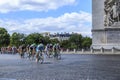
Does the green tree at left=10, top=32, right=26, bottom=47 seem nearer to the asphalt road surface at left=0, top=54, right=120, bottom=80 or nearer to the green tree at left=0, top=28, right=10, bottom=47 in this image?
the green tree at left=0, top=28, right=10, bottom=47

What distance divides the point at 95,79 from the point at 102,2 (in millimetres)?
44847

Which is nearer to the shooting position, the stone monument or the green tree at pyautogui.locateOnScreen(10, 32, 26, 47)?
the stone monument

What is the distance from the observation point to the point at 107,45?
183ft

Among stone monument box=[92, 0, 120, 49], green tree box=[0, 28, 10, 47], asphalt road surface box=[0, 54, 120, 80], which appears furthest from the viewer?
green tree box=[0, 28, 10, 47]

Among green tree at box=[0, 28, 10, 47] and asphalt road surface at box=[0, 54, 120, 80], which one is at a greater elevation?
green tree at box=[0, 28, 10, 47]

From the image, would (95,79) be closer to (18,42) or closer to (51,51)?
(51,51)

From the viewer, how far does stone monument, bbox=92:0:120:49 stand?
5600cm

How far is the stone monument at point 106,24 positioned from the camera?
184 feet

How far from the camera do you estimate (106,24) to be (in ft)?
186

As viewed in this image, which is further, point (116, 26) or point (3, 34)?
point (3, 34)

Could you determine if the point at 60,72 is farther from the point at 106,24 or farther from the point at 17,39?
the point at 17,39

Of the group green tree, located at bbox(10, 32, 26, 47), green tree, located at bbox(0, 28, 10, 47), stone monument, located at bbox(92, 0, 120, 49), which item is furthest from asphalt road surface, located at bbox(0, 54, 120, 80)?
green tree, located at bbox(10, 32, 26, 47)

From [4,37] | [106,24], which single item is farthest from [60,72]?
[4,37]

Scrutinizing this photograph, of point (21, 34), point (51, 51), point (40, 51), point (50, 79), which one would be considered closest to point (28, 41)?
point (21, 34)
